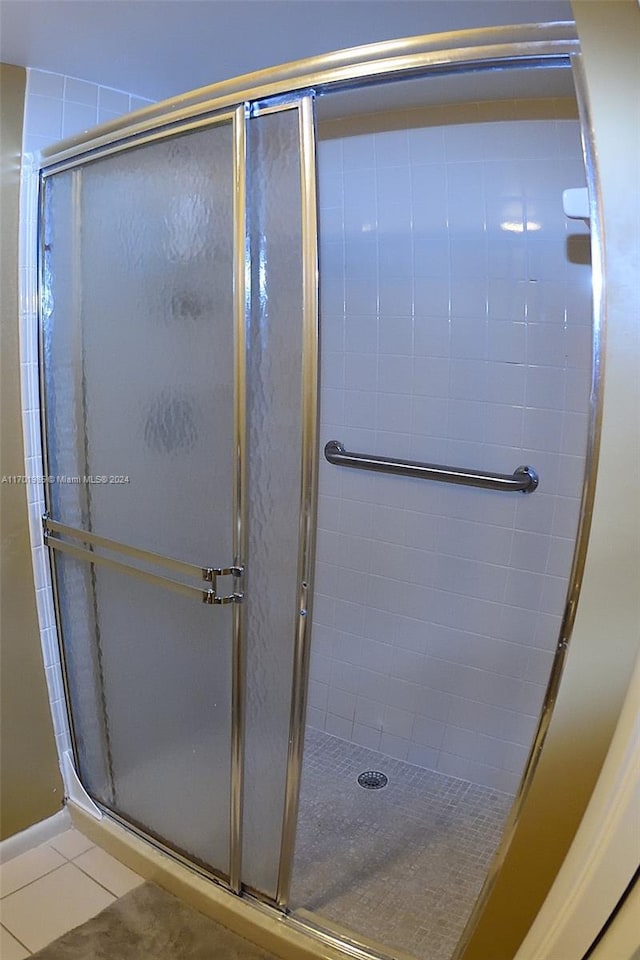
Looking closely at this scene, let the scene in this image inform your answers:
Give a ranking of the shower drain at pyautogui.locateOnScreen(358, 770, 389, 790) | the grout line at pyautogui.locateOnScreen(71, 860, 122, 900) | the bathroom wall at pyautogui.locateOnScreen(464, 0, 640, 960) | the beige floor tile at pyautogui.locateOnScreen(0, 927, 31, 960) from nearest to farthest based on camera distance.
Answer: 1. the bathroom wall at pyautogui.locateOnScreen(464, 0, 640, 960)
2. the beige floor tile at pyautogui.locateOnScreen(0, 927, 31, 960)
3. the grout line at pyautogui.locateOnScreen(71, 860, 122, 900)
4. the shower drain at pyautogui.locateOnScreen(358, 770, 389, 790)

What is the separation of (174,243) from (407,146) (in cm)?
94

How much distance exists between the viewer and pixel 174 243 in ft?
5.34

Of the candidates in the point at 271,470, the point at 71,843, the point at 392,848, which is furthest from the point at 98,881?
the point at 271,470

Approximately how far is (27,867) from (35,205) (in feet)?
5.70

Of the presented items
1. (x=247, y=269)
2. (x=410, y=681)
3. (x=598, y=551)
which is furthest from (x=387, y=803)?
(x=247, y=269)

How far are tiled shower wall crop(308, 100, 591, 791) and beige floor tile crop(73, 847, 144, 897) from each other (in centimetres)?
88

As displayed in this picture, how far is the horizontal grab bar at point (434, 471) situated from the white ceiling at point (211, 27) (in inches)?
43.4

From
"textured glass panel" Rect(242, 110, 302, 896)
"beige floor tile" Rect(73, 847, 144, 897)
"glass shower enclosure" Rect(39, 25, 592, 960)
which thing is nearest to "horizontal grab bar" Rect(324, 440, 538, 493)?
"glass shower enclosure" Rect(39, 25, 592, 960)

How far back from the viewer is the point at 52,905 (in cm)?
183

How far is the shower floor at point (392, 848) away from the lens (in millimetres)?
1742

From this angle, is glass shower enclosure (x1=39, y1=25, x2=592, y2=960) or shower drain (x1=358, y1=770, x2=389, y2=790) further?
shower drain (x1=358, y1=770, x2=389, y2=790)

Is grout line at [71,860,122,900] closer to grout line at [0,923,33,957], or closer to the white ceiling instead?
grout line at [0,923,33,957]

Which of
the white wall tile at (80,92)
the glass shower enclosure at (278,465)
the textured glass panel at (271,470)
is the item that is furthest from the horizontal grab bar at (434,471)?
the white wall tile at (80,92)

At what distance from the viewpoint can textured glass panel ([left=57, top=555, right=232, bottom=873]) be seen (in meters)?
1.74
